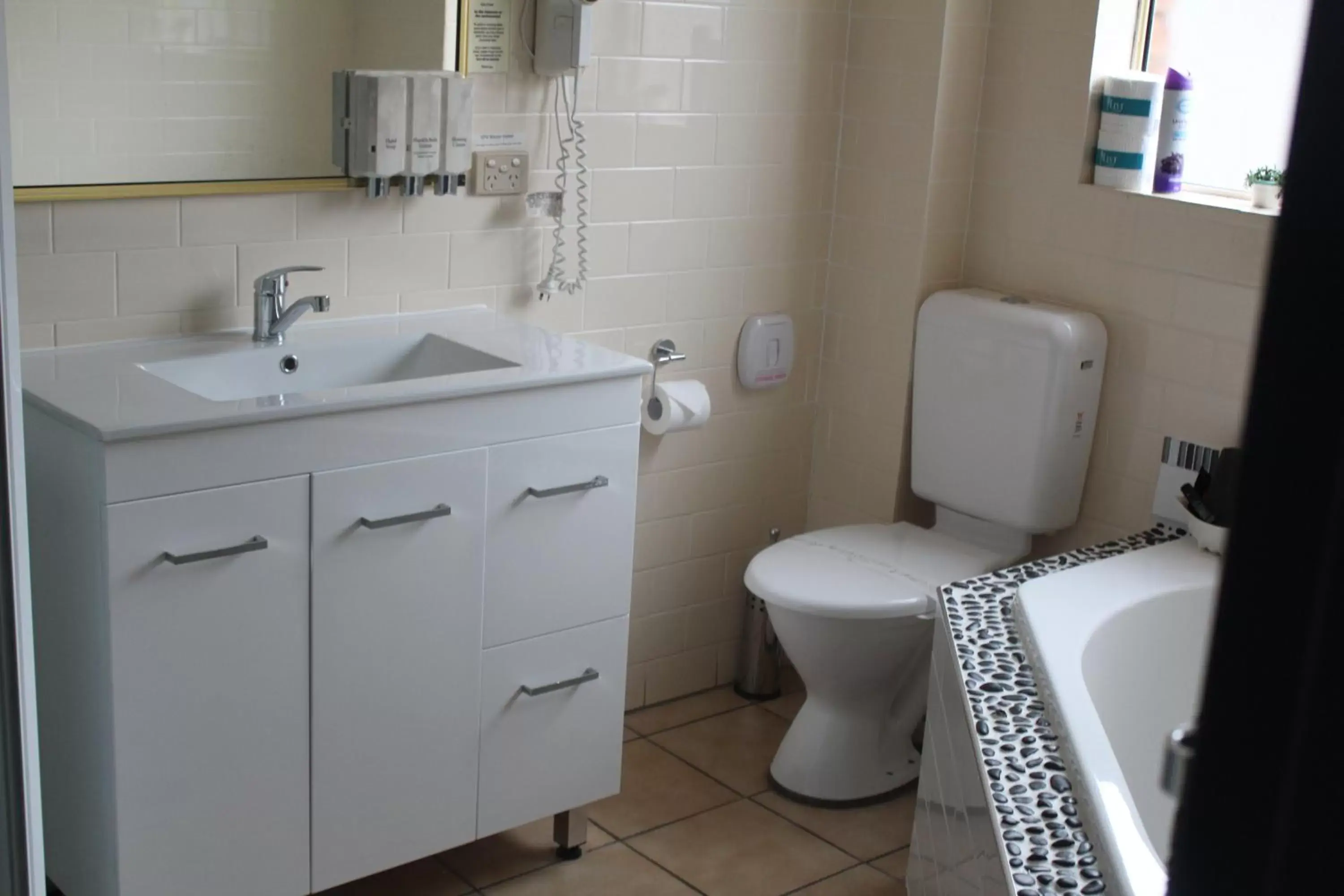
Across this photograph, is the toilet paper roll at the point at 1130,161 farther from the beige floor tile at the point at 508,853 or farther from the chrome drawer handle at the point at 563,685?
the beige floor tile at the point at 508,853

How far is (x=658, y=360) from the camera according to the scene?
3.24 meters

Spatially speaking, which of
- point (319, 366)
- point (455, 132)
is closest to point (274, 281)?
point (319, 366)

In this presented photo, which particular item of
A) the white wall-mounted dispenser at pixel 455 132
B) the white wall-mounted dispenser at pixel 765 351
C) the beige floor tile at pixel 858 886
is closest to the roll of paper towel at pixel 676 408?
the white wall-mounted dispenser at pixel 765 351

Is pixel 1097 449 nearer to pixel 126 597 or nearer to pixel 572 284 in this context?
pixel 572 284

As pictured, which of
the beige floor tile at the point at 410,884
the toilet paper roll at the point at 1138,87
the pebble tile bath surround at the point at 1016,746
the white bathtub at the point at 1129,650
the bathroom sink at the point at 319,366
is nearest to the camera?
the pebble tile bath surround at the point at 1016,746

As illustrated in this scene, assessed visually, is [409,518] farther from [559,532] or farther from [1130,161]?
[1130,161]

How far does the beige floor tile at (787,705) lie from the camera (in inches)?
138

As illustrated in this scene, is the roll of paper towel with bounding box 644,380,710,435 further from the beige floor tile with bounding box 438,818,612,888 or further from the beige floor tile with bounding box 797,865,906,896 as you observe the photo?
the beige floor tile with bounding box 797,865,906,896

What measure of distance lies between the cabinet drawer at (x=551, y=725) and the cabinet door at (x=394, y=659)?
5cm

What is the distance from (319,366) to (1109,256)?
166cm

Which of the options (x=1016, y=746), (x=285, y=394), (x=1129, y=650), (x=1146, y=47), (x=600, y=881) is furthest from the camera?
(x=1146, y=47)

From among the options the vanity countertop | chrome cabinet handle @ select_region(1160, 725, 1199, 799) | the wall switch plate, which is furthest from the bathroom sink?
chrome cabinet handle @ select_region(1160, 725, 1199, 799)

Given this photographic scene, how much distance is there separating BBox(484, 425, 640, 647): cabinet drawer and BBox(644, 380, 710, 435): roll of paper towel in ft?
1.65

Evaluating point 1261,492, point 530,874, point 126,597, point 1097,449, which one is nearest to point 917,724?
point 1097,449
